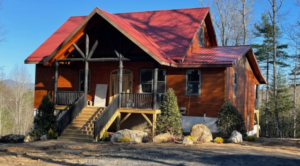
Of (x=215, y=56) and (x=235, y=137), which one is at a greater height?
(x=215, y=56)

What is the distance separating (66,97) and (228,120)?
28.2 ft

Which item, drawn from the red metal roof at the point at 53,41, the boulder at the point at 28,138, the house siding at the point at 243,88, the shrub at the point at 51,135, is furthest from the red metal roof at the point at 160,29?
the shrub at the point at 51,135

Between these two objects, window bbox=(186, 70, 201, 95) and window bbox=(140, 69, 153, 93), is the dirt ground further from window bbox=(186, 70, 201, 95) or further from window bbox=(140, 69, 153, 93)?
window bbox=(140, 69, 153, 93)

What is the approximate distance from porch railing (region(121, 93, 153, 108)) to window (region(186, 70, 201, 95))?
2284 mm

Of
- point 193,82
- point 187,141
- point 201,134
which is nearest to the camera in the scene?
point 187,141

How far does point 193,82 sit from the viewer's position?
16.4m

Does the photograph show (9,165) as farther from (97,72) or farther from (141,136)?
(97,72)

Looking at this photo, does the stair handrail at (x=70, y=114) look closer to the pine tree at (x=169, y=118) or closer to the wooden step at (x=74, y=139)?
the wooden step at (x=74, y=139)

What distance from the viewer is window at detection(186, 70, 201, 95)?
16328 millimetres

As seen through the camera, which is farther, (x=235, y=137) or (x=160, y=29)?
(x=160, y=29)

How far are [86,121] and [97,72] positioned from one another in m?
4.45

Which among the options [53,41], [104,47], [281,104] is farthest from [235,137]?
[281,104]

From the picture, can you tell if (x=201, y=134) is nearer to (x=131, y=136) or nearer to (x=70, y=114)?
(x=131, y=136)

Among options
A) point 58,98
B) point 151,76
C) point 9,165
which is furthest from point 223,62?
point 9,165
